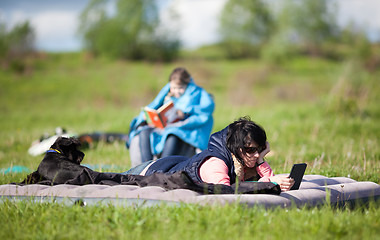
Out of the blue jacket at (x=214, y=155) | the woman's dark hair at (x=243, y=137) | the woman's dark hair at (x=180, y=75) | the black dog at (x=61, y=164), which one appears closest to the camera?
the woman's dark hair at (x=243, y=137)

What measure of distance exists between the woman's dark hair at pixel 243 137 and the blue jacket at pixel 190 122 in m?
3.12

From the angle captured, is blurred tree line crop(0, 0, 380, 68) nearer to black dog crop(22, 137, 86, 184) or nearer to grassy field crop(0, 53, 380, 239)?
grassy field crop(0, 53, 380, 239)

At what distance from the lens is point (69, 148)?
16.7ft

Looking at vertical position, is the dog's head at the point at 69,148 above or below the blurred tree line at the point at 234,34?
below

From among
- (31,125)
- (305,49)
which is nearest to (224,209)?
(31,125)

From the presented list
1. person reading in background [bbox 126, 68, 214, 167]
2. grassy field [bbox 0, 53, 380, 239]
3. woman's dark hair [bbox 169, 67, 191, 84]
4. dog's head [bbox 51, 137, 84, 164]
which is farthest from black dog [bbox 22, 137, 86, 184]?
woman's dark hair [bbox 169, 67, 191, 84]

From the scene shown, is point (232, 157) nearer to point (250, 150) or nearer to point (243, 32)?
point (250, 150)

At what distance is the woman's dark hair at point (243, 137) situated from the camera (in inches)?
173

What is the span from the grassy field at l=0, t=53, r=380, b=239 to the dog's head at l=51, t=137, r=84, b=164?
0.93 m

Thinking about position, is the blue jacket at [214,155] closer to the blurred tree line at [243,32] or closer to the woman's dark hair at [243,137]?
the woman's dark hair at [243,137]

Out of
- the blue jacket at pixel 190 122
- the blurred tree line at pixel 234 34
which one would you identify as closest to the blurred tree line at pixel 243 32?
the blurred tree line at pixel 234 34

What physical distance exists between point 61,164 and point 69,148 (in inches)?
10.0

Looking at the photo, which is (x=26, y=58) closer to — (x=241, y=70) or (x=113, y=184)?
(x=241, y=70)

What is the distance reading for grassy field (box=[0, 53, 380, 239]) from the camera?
355cm
